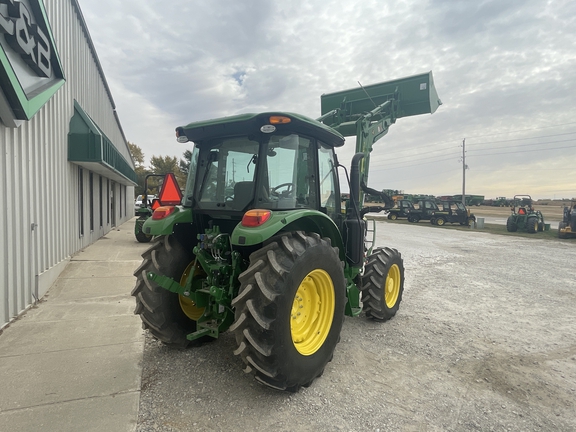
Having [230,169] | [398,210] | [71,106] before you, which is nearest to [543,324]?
[230,169]

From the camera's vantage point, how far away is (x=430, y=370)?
349cm

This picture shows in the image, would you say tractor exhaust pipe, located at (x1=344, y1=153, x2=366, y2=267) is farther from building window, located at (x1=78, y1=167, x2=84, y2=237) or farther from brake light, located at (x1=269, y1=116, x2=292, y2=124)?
building window, located at (x1=78, y1=167, x2=84, y2=237)

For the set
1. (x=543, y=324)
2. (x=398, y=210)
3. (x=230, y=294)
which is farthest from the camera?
(x=398, y=210)

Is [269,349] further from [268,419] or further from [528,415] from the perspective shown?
[528,415]

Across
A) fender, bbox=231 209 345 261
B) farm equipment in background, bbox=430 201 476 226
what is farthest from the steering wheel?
farm equipment in background, bbox=430 201 476 226

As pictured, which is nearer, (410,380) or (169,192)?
(410,380)

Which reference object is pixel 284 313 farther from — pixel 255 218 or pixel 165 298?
pixel 165 298

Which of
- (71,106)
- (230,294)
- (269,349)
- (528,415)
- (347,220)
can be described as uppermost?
(71,106)

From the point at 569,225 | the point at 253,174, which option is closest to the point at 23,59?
the point at 253,174

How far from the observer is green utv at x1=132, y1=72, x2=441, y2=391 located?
2.78 meters

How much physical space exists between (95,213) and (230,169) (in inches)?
384

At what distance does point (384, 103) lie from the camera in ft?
19.8

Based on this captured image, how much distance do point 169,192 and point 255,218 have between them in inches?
205

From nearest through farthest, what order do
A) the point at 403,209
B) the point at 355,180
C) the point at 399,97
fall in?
the point at 355,180, the point at 399,97, the point at 403,209
